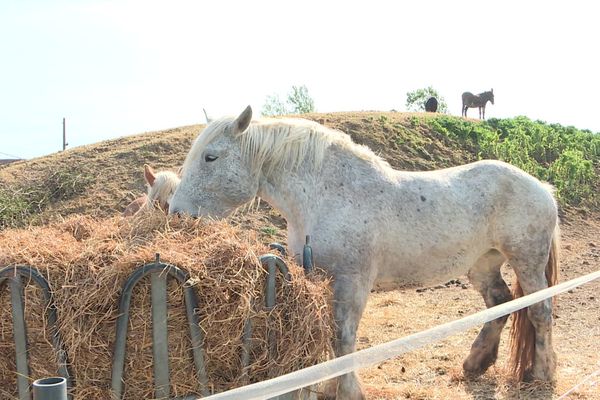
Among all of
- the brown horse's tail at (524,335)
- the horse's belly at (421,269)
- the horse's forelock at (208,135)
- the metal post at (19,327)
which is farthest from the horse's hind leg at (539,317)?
the metal post at (19,327)

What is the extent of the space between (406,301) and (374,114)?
9.15 m

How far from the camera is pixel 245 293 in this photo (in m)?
2.79

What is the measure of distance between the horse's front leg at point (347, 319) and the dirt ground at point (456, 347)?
3.33 feet

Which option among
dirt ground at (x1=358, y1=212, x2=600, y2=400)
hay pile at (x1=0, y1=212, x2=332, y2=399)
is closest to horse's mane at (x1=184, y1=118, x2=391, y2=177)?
hay pile at (x1=0, y1=212, x2=332, y2=399)

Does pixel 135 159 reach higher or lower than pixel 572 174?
higher

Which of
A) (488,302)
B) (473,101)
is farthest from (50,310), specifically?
(473,101)

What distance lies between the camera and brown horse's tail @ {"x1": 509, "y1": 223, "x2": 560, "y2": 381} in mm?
5316

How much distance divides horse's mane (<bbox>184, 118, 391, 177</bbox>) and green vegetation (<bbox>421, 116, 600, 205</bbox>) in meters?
13.1

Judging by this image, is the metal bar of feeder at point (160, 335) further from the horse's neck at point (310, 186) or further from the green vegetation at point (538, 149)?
the green vegetation at point (538, 149)

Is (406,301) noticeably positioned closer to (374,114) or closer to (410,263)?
(410,263)

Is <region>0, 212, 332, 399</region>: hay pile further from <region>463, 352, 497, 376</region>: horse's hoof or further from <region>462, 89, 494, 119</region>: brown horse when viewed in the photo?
<region>462, 89, 494, 119</region>: brown horse

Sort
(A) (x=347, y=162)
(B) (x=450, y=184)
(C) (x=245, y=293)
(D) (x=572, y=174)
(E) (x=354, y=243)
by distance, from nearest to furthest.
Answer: (C) (x=245, y=293)
(E) (x=354, y=243)
(A) (x=347, y=162)
(B) (x=450, y=184)
(D) (x=572, y=174)

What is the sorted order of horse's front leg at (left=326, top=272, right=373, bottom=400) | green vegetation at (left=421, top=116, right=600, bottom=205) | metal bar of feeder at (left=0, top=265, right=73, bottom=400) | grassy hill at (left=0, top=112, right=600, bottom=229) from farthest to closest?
1. green vegetation at (left=421, top=116, right=600, bottom=205)
2. grassy hill at (left=0, top=112, right=600, bottom=229)
3. horse's front leg at (left=326, top=272, right=373, bottom=400)
4. metal bar of feeder at (left=0, top=265, right=73, bottom=400)

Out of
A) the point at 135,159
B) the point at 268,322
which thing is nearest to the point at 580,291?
the point at 268,322
